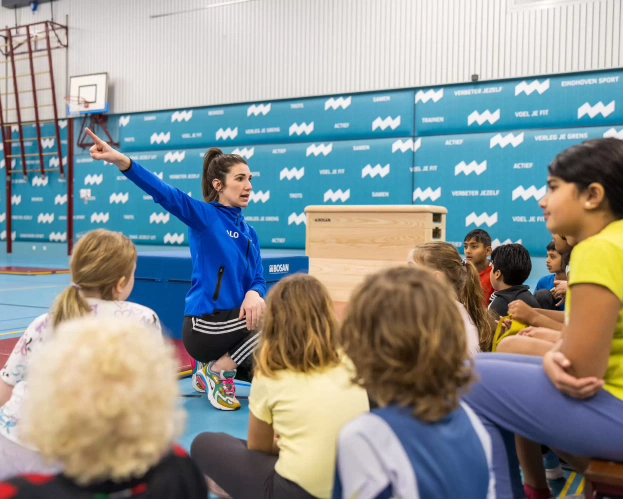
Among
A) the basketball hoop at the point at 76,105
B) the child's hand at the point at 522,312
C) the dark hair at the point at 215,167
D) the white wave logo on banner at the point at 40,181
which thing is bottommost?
the child's hand at the point at 522,312

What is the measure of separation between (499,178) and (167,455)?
26.3 ft

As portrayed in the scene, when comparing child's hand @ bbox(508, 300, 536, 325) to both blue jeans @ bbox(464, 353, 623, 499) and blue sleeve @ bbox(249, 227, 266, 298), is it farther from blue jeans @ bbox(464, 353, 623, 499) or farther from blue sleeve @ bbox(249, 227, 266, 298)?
blue sleeve @ bbox(249, 227, 266, 298)

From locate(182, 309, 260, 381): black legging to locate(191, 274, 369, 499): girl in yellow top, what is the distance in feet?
4.21

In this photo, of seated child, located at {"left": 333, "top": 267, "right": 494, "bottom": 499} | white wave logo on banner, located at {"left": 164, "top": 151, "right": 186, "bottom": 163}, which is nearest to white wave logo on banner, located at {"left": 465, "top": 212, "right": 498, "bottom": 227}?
white wave logo on banner, located at {"left": 164, "top": 151, "right": 186, "bottom": 163}

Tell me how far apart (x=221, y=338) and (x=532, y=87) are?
6.73 m

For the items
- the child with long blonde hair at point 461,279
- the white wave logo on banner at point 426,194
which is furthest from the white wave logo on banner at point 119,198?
the child with long blonde hair at point 461,279

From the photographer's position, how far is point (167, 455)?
966mm

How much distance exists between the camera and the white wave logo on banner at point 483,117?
8.43 meters

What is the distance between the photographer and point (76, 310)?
1.55 metres

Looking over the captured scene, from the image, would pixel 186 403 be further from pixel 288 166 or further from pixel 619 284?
pixel 288 166

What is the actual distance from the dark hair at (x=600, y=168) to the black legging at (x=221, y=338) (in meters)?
1.79

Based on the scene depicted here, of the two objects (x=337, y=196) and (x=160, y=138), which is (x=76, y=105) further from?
(x=337, y=196)

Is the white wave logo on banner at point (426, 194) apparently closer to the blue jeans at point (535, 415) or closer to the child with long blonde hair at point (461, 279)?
the child with long blonde hair at point (461, 279)

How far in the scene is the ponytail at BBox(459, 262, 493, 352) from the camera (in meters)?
2.31
